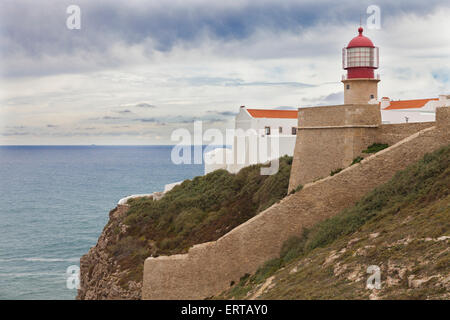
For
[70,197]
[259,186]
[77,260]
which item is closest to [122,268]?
[259,186]

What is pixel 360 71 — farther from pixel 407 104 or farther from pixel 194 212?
pixel 194 212

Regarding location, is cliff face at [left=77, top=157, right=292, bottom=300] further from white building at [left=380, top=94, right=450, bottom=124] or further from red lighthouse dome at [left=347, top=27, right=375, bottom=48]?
white building at [left=380, top=94, right=450, bottom=124]

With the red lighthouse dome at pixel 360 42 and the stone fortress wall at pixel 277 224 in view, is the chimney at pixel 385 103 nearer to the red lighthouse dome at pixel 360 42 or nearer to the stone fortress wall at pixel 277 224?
the red lighthouse dome at pixel 360 42

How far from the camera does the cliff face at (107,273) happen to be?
2127 centimetres

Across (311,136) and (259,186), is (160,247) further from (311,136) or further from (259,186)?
(311,136)

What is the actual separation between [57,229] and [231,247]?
44362 mm

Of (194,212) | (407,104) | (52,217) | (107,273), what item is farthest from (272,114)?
(52,217)

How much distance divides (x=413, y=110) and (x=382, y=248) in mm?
18113

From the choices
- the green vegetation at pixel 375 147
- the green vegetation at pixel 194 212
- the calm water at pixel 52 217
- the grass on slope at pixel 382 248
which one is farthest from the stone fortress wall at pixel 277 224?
the calm water at pixel 52 217

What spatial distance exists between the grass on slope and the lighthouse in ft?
30.3

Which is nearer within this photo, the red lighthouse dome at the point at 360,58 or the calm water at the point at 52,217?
the red lighthouse dome at the point at 360,58

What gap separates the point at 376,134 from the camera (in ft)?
60.0

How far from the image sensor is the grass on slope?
9164mm

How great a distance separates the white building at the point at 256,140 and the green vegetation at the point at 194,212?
73cm
